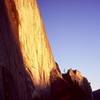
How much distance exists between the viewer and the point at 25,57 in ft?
34.6

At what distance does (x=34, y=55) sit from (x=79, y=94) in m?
7.03

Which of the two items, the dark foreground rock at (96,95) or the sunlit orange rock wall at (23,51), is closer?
the sunlit orange rock wall at (23,51)

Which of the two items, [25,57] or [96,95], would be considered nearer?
[25,57]

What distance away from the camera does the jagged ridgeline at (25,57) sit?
7764 millimetres

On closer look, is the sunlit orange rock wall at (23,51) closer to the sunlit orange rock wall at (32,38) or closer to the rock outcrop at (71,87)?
the sunlit orange rock wall at (32,38)

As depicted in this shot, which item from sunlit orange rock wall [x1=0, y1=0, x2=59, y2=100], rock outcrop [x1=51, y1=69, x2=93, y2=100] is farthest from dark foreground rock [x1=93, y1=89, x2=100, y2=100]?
sunlit orange rock wall [x1=0, y1=0, x2=59, y2=100]

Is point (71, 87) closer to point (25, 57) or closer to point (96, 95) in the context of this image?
point (25, 57)

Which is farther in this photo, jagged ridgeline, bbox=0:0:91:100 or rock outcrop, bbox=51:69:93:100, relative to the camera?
rock outcrop, bbox=51:69:93:100

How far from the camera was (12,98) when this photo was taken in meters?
7.59

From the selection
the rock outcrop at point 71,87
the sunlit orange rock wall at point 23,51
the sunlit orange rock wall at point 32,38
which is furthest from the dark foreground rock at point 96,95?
the sunlit orange rock wall at point 32,38

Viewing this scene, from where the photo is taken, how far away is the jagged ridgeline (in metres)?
7.76

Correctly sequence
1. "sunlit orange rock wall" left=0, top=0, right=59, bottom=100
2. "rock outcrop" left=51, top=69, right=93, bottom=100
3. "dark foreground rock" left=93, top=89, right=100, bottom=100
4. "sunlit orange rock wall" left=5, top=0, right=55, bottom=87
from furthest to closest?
"dark foreground rock" left=93, top=89, right=100, bottom=100, "rock outcrop" left=51, top=69, right=93, bottom=100, "sunlit orange rock wall" left=5, top=0, right=55, bottom=87, "sunlit orange rock wall" left=0, top=0, right=59, bottom=100

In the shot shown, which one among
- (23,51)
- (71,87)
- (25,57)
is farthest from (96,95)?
(23,51)

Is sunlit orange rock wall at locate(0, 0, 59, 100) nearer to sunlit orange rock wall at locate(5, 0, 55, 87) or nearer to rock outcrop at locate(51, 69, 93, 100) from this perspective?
sunlit orange rock wall at locate(5, 0, 55, 87)
